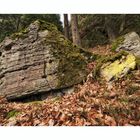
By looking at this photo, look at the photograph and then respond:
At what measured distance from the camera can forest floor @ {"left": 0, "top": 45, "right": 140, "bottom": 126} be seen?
15.4 feet

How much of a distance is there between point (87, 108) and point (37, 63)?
1.36 metres

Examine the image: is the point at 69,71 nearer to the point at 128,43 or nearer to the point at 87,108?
the point at 87,108

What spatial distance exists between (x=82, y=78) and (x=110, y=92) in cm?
67

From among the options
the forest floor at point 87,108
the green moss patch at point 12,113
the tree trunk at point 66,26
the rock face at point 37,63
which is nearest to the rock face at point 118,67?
the forest floor at point 87,108

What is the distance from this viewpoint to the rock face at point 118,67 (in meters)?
5.44

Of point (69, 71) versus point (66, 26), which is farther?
point (66, 26)

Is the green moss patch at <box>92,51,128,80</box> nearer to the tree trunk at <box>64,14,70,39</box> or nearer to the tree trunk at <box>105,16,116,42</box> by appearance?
the tree trunk at <box>105,16,116,42</box>

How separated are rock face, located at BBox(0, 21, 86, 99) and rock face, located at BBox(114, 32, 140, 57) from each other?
73 cm

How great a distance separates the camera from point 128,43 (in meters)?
6.27

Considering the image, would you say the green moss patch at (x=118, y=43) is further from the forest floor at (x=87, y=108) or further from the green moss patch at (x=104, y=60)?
the forest floor at (x=87, y=108)

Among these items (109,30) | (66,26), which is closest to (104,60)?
(109,30)

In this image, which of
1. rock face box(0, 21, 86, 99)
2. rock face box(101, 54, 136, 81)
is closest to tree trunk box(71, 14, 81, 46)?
rock face box(0, 21, 86, 99)
